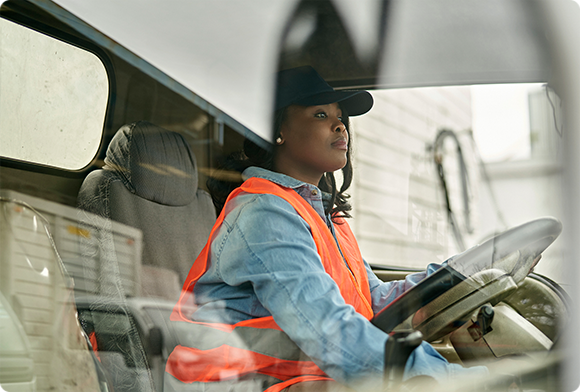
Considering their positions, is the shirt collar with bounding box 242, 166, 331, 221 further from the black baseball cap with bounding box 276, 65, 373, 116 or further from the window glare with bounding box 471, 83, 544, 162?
the window glare with bounding box 471, 83, 544, 162

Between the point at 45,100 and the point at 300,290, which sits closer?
the point at 300,290

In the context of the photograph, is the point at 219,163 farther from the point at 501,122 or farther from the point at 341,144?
the point at 501,122

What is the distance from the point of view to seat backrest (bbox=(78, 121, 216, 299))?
119 cm

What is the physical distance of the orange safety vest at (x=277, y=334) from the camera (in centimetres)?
89

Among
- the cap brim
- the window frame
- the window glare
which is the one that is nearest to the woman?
the cap brim

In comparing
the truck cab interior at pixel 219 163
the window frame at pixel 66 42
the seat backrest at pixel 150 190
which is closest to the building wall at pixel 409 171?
the truck cab interior at pixel 219 163

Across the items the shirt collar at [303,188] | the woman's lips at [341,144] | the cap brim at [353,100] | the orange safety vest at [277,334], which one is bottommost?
the orange safety vest at [277,334]

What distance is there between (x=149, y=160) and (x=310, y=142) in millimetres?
482

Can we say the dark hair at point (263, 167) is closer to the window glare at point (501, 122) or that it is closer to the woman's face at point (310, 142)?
the woman's face at point (310, 142)

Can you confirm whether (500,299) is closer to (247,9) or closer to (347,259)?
(347,259)

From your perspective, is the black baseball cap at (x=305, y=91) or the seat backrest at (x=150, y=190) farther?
the seat backrest at (x=150, y=190)

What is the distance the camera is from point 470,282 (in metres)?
0.90

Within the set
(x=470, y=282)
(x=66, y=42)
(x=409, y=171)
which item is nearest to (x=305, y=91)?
(x=409, y=171)

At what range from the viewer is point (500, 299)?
935mm
